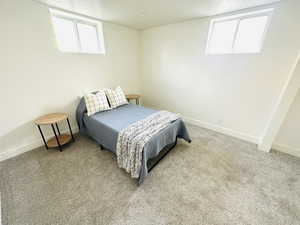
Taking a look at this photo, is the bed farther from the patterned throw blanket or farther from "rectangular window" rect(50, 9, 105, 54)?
"rectangular window" rect(50, 9, 105, 54)

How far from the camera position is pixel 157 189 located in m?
1.52

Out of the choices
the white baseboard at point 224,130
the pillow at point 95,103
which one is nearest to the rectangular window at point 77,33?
the pillow at point 95,103

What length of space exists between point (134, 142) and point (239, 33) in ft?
8.90

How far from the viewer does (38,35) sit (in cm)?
195

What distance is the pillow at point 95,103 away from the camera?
91.1 inches

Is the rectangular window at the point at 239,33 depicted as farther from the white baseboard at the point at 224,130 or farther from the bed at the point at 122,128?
the bed at the point at 122,128

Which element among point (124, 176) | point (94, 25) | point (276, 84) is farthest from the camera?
point (94, 25)

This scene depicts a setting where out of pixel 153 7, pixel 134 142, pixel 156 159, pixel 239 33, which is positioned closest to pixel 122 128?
pixel 134 142

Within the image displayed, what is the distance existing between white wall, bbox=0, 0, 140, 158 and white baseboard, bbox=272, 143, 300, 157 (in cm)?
389

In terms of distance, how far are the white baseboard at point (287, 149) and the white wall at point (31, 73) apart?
3.89 m

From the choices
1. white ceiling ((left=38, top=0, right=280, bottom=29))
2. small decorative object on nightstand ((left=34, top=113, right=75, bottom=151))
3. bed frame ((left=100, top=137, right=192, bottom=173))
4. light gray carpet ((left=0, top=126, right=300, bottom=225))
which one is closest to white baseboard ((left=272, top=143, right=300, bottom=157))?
light gray carpet ((left=0, top=126, right=300, bottom=225))

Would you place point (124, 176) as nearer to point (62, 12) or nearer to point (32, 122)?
point (32, 122)

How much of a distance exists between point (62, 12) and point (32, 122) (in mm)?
2005

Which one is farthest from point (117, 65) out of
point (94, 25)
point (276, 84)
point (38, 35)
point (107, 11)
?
point (276, 84)
